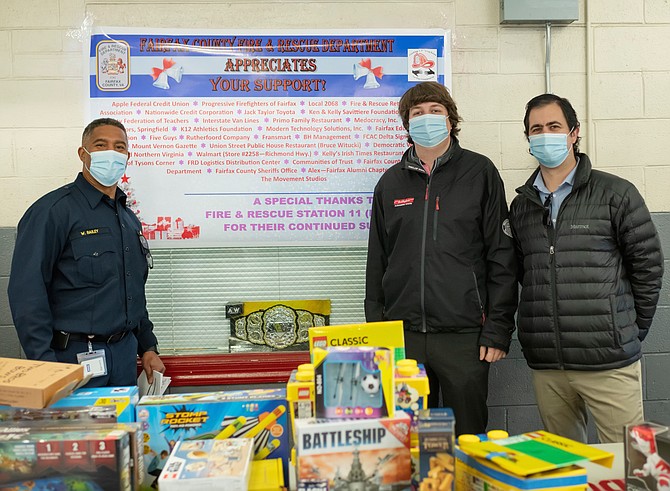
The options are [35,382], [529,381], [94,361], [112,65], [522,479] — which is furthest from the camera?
[529,381]

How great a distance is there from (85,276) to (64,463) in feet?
4.12

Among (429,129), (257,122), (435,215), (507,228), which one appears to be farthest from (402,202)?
(257,122)

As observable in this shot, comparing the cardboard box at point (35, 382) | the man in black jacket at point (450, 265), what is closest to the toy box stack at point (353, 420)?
the cardboard box at point (35, 382)

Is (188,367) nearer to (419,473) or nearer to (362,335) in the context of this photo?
(362,335)

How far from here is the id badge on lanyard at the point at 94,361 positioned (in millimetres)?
2389

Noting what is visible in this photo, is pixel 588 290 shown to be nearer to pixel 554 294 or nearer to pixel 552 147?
pixel 554 294

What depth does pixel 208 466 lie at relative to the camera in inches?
52.4

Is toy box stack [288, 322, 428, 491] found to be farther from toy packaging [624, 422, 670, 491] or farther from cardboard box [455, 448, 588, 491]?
toy packaging [624, 422, 670, 491]

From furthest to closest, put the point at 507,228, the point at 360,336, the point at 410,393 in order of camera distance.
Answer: the point at 507,228, the point at 360,336, the point at 410,393

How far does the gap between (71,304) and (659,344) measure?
9.23ft

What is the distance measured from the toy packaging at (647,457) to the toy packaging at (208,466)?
836 mm

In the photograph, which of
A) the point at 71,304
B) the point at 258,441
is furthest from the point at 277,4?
the point at 258,441

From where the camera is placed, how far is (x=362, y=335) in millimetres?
1718

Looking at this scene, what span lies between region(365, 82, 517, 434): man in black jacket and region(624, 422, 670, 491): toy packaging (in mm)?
1079
